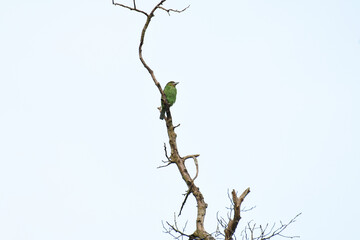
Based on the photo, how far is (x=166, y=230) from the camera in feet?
20.0

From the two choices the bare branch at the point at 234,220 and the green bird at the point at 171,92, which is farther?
the green bird at the point at 171,92

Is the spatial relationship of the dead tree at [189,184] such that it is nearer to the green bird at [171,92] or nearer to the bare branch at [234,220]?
the bare branch at [234,220]

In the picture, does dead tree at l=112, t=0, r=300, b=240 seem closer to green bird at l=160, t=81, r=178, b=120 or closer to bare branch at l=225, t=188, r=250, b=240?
bare branch at l=225, t=188, r=250, b=240

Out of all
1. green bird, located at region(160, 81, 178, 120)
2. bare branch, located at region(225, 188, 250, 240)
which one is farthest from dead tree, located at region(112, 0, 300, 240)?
green bird, located at region(160, 81, 178, 120)

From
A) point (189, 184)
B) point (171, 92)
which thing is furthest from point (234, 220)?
point (171, 92)

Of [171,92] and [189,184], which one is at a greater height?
[171,92]

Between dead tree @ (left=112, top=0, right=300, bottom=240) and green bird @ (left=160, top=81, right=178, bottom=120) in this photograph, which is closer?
dead tree @ (left=112, top=0, right=300, bottom=240)

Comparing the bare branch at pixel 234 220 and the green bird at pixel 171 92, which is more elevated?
the green bird at pixel 171 92

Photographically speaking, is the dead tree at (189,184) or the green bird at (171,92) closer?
the dead tree at (189,184)

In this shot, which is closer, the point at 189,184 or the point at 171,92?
the point at 189,184

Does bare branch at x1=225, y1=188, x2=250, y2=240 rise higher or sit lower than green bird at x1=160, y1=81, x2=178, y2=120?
lower

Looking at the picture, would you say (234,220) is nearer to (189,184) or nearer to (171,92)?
(189,184)

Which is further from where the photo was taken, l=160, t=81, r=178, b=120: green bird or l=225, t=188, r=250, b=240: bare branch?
l=160, t=81, r=178, b=120: green bird

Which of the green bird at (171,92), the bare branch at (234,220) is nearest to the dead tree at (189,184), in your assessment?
the bare branch at (234,220)
